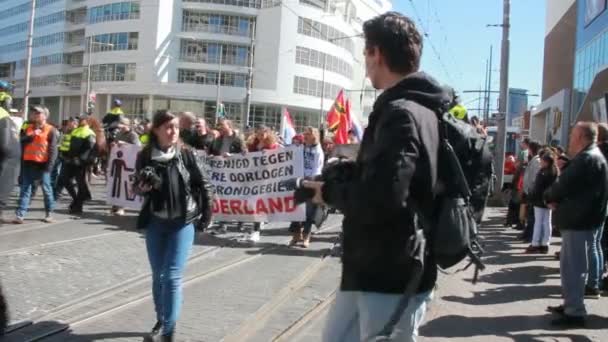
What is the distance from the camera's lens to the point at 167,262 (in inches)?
193

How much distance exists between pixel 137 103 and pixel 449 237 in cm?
7584

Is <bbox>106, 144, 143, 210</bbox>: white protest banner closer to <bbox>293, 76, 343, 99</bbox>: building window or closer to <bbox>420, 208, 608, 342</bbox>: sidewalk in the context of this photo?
<bbox>420, 208, 608, 342</bbox>: sidewalk

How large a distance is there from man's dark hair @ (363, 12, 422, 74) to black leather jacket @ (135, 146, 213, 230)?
9.07 ft

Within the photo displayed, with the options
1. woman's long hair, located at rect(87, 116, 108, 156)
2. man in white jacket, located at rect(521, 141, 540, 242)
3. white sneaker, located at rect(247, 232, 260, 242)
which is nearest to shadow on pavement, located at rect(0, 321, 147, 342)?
white sneaker, located at rect(247, 232, 260, 242)

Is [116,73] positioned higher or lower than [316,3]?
lower

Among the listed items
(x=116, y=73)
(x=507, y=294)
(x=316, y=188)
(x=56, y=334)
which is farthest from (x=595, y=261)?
(x=116, y=73)

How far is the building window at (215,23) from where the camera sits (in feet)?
242

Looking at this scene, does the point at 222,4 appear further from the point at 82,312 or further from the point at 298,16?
the point at 82,312

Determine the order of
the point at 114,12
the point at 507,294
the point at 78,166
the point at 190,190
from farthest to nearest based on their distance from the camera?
1. the point at 114,12
2. the point at 78,166
3. the point at 507,294
4. the point at 190,190

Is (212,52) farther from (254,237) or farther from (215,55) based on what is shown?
(254,237)

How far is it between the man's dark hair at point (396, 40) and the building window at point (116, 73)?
243ft

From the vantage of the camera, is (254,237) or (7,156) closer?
(7,156)

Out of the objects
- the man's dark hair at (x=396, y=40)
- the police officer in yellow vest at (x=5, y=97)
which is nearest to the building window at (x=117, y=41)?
the police officer in yellow vest at (x=5, y=97)

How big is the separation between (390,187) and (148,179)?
3021 mm
